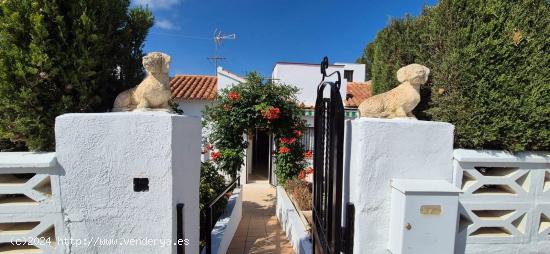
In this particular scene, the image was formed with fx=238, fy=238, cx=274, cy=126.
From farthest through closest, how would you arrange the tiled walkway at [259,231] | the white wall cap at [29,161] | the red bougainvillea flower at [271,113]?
the red bougainvillea flower at [271,113], the tiled walkway at [259,231], the white wall cap at [29,161]

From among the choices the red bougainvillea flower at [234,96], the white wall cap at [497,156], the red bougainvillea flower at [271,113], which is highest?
the red bougainvillea flower at [234,96]

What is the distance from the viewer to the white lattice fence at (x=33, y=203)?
225 cm

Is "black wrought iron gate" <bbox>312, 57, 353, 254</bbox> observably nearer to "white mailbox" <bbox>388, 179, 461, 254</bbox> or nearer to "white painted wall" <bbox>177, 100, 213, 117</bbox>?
"white mailbox" <bbox>388, 179, 461, 254</bbox>

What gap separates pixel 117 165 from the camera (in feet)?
7.39

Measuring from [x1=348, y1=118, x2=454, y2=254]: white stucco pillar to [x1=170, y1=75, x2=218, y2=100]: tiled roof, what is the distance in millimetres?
8424

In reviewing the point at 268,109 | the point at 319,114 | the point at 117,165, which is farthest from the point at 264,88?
the point at 117,165

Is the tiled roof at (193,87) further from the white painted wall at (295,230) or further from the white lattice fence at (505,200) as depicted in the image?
the white lattice fence at (505,200)

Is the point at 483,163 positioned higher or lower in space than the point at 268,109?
lower

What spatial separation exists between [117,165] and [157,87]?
880 millimetres

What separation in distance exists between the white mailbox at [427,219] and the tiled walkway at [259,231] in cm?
280

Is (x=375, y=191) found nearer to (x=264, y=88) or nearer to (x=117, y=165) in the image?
(x=117, y=165)

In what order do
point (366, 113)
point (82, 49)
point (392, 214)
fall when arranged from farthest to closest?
1. point (366, 113)
2. point (82, 49)
3. point (392, 214)

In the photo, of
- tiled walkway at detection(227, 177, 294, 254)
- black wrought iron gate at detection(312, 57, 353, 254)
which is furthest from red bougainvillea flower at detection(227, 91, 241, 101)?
black wrought iron gate at detection(312, 57, 353, 254)

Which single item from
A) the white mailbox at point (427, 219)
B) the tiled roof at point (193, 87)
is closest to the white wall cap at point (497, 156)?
the white mailbox at point (427, 219)
